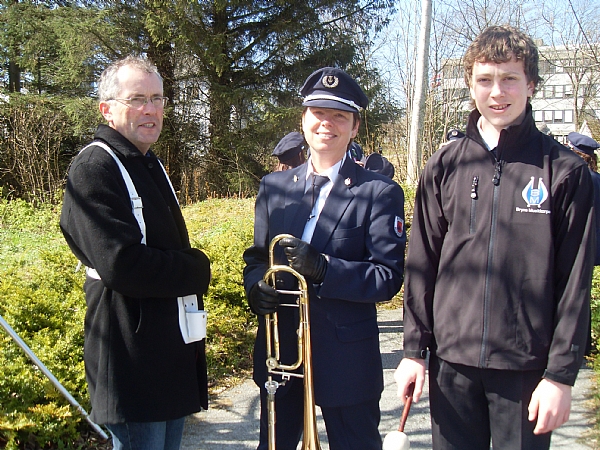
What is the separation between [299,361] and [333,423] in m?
0.35

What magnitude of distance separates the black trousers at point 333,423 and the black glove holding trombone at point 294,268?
1.27ft

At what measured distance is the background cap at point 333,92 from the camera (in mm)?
2436

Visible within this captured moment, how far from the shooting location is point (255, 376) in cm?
254

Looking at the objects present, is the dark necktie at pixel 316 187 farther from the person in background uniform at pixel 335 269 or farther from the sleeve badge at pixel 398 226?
the sleeve badge at pixel 398 226

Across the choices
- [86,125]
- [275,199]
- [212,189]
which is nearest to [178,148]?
[212,189]

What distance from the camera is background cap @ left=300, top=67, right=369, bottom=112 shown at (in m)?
2.44

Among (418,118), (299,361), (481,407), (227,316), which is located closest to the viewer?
(481,407)

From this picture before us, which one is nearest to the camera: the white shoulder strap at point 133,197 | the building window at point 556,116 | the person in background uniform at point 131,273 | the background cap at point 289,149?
the person in background uniform at point 131,273

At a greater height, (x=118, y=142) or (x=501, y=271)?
(x=118, y=142)

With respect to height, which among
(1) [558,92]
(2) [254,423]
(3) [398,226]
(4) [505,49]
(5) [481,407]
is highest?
(1) [558,92]

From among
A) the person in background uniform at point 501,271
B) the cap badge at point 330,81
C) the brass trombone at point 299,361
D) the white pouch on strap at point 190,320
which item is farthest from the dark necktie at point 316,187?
the white pouch on strap at point 190,320

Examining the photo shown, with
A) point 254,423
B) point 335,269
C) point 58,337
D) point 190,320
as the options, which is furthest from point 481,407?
point 58,337

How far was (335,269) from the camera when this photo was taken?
7.36ft

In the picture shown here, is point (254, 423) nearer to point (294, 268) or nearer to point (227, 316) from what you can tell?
point (227, 316)
